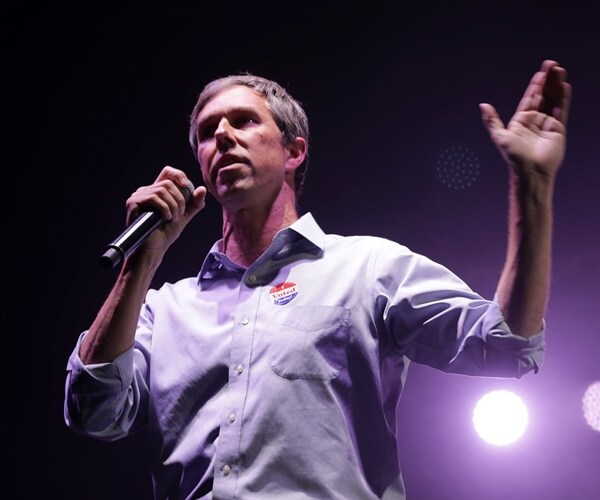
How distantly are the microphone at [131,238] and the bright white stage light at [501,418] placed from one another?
80.5 inches

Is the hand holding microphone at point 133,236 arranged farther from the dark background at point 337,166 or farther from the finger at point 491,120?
the dark background at point 337,166

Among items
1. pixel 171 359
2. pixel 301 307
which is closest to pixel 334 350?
pixel 301 307

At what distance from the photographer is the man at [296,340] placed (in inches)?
49.5

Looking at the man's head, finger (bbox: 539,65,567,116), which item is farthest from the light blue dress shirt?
the man's head

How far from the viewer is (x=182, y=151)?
3322 millimetres

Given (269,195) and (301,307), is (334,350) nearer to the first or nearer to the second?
(301,307)

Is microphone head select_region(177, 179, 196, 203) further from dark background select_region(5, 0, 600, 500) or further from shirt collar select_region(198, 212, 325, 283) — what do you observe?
dark background select_region(5, 0, 600, 500)

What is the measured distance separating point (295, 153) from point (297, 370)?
0.89m

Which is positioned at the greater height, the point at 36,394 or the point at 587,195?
the point at 587,195

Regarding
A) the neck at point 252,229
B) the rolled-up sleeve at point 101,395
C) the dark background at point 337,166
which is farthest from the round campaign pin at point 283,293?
the dark background at point 337,166

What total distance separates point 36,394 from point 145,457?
0.54m

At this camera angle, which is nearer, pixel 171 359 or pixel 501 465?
pixel 171 359

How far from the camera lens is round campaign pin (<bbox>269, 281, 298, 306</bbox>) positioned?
5.12 feet

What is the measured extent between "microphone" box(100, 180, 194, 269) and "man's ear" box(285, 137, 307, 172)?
52 centimetres
